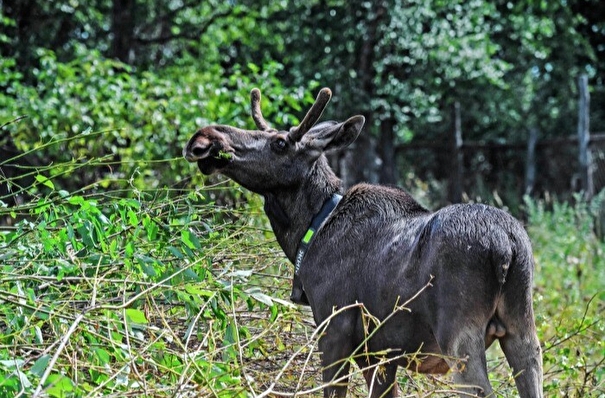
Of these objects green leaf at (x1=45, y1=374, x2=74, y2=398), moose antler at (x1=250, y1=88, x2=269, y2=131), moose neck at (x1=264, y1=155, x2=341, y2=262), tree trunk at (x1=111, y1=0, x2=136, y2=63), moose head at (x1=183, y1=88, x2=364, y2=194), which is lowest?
green leaf at (x1=45, y1=374, x2=74, y2=398)

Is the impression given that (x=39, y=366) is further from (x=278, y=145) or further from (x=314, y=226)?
(x=278, y=145)

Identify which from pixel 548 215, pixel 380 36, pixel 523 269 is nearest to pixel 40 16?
pixel 380 36

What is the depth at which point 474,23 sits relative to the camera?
56.4ft

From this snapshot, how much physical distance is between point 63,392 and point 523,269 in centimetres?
202

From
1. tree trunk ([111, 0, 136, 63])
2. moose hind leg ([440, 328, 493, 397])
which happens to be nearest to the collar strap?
moose hind leg ([440, 328, 493, 397])

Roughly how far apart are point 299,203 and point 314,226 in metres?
0.20

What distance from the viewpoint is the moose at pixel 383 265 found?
14.5ft

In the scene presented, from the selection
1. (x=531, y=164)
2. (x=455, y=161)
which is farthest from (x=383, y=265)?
(x=531, y=164)

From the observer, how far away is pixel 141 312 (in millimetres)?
3803

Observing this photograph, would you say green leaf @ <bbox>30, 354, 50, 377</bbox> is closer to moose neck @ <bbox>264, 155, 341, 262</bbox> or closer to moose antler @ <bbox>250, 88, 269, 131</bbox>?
moose neck @ <bbox>264, 155, 341, 262</bbox>

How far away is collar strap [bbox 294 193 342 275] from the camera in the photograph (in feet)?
17.7

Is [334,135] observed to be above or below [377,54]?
below

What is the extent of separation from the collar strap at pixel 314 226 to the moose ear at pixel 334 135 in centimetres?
27

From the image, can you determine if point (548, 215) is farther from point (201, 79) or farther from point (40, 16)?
point (40, 16)
